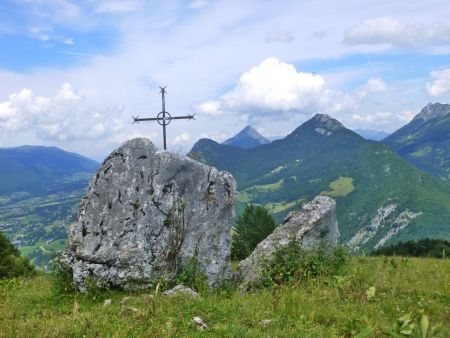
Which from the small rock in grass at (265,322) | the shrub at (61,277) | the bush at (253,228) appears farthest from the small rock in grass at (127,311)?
the bush at (253,228)

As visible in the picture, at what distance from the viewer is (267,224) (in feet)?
124

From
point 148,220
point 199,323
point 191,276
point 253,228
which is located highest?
point 148,220

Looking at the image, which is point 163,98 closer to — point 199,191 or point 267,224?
point 199,191

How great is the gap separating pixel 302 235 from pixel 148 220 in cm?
611

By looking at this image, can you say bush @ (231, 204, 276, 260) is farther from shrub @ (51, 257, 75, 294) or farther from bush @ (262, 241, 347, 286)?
shrub @ (51, 257, 75, 294)

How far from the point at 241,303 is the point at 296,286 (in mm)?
2611

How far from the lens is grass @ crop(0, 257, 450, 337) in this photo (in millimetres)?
8922

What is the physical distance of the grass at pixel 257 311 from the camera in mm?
8922

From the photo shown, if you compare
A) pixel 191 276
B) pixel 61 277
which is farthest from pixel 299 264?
pixel 61 277

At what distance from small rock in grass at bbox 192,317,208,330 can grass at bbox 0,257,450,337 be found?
0.40 feet

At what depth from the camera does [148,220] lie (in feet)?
51.4

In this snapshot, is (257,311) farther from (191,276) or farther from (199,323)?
(191,276)

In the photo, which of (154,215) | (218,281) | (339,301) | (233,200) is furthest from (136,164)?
(339,301)

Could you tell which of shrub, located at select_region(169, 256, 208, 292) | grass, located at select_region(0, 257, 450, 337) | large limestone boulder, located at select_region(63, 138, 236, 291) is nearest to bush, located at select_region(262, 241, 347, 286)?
grass, located at select_region(0, 257, 450, 337)
